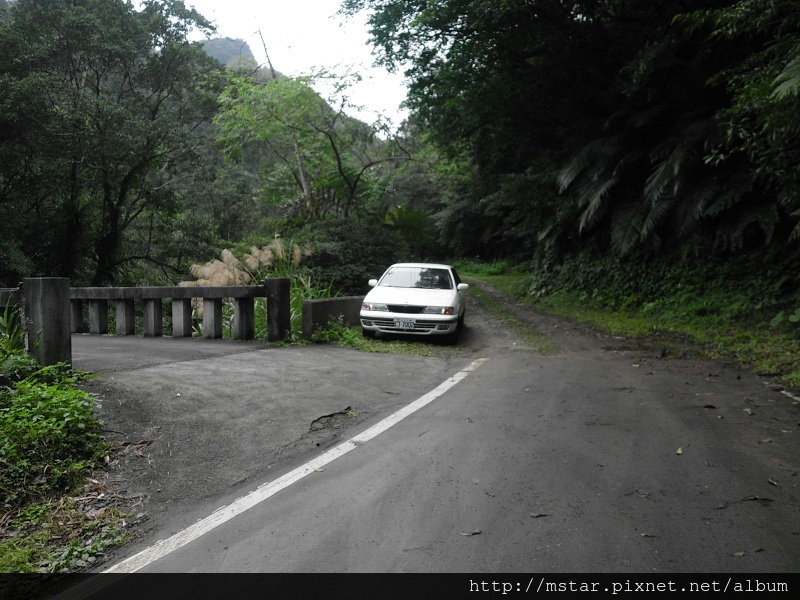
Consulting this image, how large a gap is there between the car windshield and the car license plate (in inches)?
48.9

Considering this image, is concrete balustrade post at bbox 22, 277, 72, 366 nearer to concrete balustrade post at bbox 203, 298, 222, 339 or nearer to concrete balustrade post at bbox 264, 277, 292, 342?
concrete balustrade post at bbox 264, 277, 292, 342

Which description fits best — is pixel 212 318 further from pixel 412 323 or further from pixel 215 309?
pixel 412 323

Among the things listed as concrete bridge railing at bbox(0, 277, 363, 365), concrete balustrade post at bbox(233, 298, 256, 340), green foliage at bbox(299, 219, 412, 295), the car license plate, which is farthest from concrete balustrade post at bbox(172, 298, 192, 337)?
green foliage at bbox(299, 219, 412, 295)

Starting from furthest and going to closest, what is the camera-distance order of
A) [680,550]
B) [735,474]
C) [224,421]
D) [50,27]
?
[50,27], [224,421], [735,474], [680,550]

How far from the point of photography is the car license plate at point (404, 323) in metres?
11.4

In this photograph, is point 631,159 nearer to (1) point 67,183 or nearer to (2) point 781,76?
(2) point 781,76

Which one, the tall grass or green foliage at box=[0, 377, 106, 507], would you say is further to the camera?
the tall grass

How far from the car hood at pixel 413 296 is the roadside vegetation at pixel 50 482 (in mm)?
6783

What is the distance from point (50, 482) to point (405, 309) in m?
7.93

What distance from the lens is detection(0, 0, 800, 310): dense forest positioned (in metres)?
12.3

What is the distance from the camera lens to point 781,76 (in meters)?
6.68

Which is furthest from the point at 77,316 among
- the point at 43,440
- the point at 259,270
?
the point at 43,440

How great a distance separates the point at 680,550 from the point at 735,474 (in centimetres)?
142
